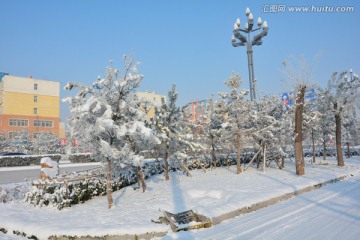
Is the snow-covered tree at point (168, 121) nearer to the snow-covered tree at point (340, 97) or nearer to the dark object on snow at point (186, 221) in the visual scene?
the dark object on snow at point (186, 221)

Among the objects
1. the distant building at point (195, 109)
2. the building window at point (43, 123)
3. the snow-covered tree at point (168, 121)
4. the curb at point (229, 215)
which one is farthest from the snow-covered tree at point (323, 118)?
the building window at point (43, 123)

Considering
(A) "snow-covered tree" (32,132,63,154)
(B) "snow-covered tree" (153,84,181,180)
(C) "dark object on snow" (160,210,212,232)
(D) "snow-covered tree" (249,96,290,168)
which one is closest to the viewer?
(C) "dark object on snow" (160,210,212,232)

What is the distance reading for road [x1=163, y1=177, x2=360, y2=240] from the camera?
6.92m

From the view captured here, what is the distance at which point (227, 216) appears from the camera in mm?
9016

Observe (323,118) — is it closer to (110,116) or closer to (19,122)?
(110,116)

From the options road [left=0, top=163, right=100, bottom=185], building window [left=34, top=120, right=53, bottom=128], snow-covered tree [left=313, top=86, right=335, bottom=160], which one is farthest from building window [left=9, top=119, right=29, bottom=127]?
snow-covered tree [left=313, top=86, right=335, bottom=160]

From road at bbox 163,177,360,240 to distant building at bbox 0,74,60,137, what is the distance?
206 feet

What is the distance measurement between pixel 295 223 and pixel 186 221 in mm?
2986

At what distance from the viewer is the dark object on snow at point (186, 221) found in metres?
7.84

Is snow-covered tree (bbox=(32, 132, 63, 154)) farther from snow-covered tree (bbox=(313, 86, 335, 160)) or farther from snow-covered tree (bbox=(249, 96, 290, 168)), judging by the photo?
snow-covered tree (bbox=(313, 86, 335, 160))

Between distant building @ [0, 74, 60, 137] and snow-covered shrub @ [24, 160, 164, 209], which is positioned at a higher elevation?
distant building @ [0, 74, 60, 137]

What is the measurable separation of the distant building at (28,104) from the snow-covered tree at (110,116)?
59443 millimetres

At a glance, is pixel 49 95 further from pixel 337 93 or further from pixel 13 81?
pixel 337 93

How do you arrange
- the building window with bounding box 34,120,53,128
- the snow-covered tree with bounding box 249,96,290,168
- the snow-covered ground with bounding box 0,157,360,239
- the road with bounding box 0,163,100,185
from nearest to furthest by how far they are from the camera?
the snow-covered ground with bounding box 0,157,360,239
the road with bounding box 0,163,100,185
the snow-covered tree with bounding box 249,96,290,168
the building window with bounding box 34,120,53,128
